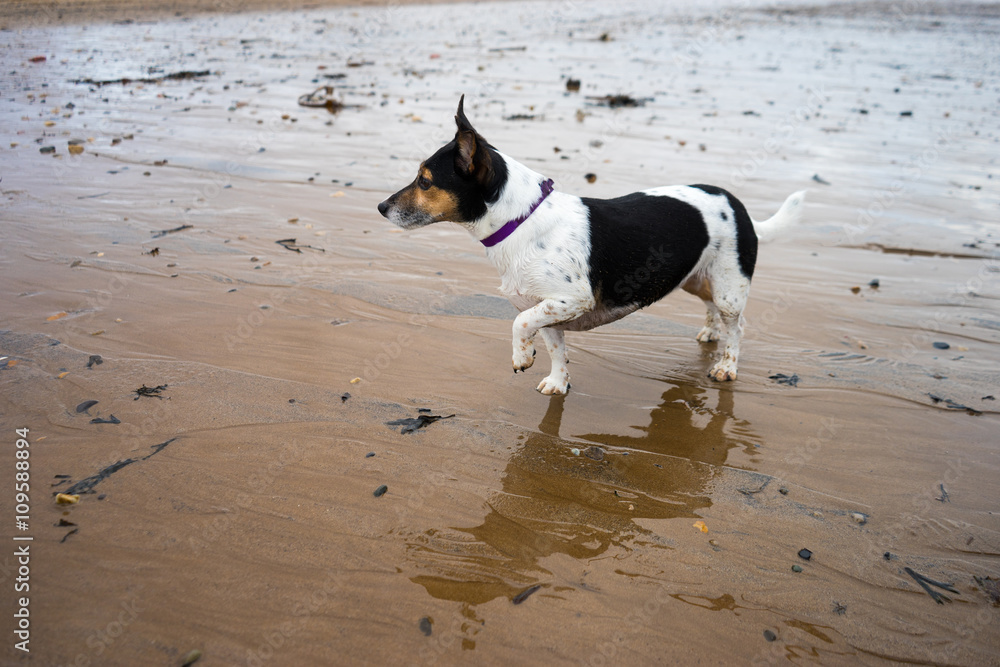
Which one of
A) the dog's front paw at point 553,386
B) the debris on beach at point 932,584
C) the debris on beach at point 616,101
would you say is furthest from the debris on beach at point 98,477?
the debris on beach at point 616,101

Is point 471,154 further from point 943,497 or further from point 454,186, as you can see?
point 943,497

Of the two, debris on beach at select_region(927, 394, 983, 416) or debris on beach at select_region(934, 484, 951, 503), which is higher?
debris on beach at select_region(927, 394, 983, 416)

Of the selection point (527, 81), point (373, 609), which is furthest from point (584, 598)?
point (527, 81)

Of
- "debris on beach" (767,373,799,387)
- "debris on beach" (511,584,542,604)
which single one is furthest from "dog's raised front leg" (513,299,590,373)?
"debris on beach" (767,373,799,387)

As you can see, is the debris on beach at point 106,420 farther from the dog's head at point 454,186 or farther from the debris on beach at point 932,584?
the debris on beach at point 932,584

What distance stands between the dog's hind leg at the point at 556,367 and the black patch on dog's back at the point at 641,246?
412 millimetres

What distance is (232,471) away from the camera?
3.26 metres

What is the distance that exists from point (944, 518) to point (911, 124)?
416 inches

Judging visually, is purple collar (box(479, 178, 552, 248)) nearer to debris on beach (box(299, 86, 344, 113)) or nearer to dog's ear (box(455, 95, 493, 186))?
dog's ear (box(455, 95, 493, 186))

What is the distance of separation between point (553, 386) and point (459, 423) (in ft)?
2.53

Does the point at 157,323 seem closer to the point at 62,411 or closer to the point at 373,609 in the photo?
the point at 62,411

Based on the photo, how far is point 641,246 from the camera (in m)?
4.09

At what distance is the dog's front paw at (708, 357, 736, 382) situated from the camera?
4.59 m

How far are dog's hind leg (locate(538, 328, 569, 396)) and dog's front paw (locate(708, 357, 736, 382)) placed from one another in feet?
3.76
